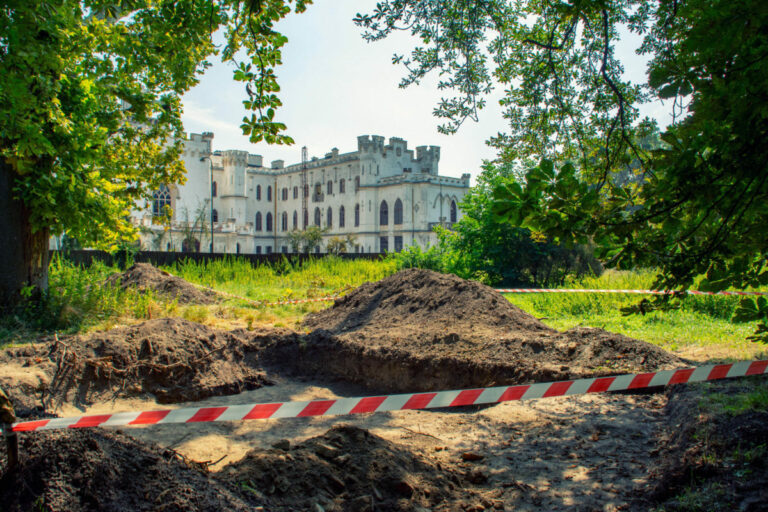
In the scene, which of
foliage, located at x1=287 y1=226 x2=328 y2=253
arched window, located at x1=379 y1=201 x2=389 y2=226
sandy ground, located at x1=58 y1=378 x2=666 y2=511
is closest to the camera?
sandy ground, located at x1=58 y1=378 x2=666 y2=511

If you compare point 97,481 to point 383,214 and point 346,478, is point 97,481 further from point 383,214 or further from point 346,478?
point 383,214

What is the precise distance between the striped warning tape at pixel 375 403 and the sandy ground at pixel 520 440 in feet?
1.24

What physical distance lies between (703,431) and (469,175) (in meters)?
61.1

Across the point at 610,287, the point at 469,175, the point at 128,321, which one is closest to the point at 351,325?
the point at 128,321

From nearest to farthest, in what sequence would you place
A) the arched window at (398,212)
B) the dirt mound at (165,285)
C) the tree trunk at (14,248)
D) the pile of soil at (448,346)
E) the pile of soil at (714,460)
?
the pile of soil at (714,460)
the pile of soil at (448,346)
the tree trunk at (14,248)
the dirt mound at (165,285)
the arched window at (398,212)

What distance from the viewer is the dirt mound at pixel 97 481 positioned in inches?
101

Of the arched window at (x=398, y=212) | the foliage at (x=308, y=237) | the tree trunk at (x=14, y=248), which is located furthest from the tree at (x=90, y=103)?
the arched window at (x=398, y=212)

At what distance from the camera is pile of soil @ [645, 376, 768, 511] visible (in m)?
2.88

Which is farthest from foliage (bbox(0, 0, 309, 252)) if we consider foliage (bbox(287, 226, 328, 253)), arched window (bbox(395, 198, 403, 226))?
arched window (bbox(395, 198, 403, 226))

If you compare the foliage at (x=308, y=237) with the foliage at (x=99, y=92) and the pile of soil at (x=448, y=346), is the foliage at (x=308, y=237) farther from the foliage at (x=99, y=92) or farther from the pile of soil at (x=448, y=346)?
the pile of soil at (x=448, y=346)

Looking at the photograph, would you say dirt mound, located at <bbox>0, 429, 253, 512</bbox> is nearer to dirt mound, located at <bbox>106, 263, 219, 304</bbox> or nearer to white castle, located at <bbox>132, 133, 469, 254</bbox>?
dirt mound, located at <bbox>106, 263, 219, 304</bbox>

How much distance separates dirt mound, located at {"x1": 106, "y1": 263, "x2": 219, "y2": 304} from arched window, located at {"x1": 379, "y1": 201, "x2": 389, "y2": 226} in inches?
1915

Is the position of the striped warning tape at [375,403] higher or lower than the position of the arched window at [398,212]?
lower

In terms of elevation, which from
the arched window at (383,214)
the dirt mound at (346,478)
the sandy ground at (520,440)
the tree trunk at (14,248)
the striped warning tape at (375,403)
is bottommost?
the sandy ground at (520,440)
